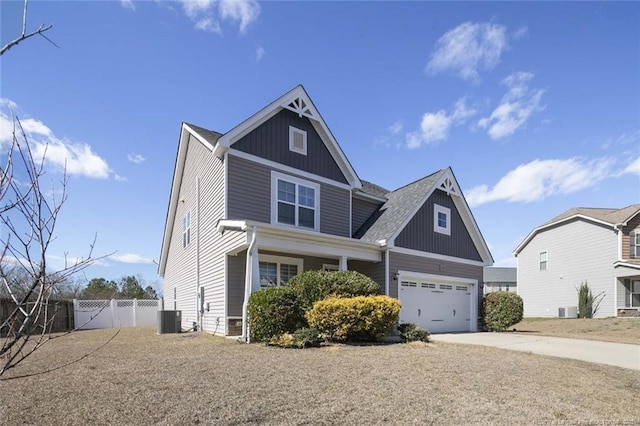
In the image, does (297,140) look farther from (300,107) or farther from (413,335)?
(413,335)

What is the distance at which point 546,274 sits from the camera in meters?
29.3

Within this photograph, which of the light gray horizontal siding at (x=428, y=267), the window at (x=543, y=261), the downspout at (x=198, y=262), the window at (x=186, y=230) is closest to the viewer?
the light gray horizontal siding at (x=428, y=267)

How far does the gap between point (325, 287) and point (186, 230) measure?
916cm

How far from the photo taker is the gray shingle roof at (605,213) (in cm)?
2500

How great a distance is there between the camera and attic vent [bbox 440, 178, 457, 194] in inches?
668

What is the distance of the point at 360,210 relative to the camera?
17.2m

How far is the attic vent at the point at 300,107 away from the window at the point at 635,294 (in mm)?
24014

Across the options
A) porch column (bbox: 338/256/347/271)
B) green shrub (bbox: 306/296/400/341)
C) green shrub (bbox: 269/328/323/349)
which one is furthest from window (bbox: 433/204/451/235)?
green shrub (bbox: 269/328/323/349)

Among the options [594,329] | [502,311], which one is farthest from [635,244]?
[502,311]

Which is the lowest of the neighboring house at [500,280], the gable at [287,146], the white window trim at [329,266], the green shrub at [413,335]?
the neighboring house at [500,280]

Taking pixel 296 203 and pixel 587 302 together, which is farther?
pixel 587 302

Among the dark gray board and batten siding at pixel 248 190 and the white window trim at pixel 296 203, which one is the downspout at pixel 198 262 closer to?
the dark gray board and batten siding at pixel 248 190

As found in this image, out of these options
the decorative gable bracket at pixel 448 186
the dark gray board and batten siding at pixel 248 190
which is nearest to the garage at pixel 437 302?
the decorative gable bracket at pixel 448 186

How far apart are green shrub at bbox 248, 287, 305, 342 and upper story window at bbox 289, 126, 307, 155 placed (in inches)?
235
